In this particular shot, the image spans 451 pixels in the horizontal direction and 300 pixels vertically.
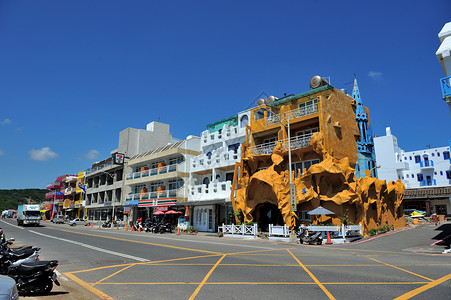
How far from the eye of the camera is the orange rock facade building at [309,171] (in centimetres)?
2540

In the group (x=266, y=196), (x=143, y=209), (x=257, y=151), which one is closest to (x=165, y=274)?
(x=266, y=196)

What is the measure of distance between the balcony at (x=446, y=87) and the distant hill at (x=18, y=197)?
15660 centimetres

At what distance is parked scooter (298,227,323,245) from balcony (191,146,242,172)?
14.3 m

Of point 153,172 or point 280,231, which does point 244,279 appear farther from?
point 153,172

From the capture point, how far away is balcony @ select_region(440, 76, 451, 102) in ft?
55.3

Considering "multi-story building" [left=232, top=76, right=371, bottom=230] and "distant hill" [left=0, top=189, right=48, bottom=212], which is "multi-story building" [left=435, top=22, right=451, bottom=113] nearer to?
"multi-story building" [left=232, top=76, right=371, bottom=230]

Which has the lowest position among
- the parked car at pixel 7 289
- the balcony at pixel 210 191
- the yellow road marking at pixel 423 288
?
the yellow road marking at pixel 423 288

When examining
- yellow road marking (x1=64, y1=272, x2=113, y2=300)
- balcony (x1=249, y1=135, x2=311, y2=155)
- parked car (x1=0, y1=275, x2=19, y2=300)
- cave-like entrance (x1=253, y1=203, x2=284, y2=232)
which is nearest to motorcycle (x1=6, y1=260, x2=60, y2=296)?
yellow road marking (x1=64, y1=272, x2=113, y2=300)

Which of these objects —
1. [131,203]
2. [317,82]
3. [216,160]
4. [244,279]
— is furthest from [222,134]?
[244,279]

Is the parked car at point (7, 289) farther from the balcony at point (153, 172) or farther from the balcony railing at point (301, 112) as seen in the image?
the balcony at point (153, 172)

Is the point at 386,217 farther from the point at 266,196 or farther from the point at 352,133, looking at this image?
the point at 266,196

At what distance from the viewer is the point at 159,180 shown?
45.8m

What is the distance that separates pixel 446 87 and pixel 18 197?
179964 mm

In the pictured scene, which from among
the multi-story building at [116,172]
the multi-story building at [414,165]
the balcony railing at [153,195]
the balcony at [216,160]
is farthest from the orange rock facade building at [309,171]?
the multi-story building at [116,172]
